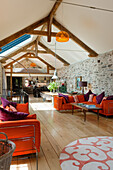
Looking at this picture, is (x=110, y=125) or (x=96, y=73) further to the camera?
(x=96, y=73)

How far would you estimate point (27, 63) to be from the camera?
16906 mm

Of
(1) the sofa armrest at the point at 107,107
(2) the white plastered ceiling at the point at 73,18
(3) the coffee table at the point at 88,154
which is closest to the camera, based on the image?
(3) the coffee table at the point at 88,154

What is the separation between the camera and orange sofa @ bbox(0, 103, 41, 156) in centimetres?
266

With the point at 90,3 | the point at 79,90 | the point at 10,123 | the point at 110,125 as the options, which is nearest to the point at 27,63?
the point at 79,90

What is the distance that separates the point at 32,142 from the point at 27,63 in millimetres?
14856

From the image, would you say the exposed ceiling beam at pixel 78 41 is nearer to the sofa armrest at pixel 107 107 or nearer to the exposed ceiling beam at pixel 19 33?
the exposed ceiling beam at pixel 19 33

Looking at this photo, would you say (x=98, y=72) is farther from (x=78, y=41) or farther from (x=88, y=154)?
(x=88, y=154)

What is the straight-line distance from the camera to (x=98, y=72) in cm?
804

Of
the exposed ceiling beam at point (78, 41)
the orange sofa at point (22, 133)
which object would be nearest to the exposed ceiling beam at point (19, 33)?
the exposed ceiling beam at point (78, 41)

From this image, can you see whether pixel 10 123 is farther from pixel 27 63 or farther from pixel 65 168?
pixel 27 63

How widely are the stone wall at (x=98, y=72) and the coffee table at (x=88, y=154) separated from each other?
13.2ft

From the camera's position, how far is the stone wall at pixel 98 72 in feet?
23.3

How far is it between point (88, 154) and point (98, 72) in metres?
5.84

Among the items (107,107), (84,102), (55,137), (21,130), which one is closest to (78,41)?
(84,102)
